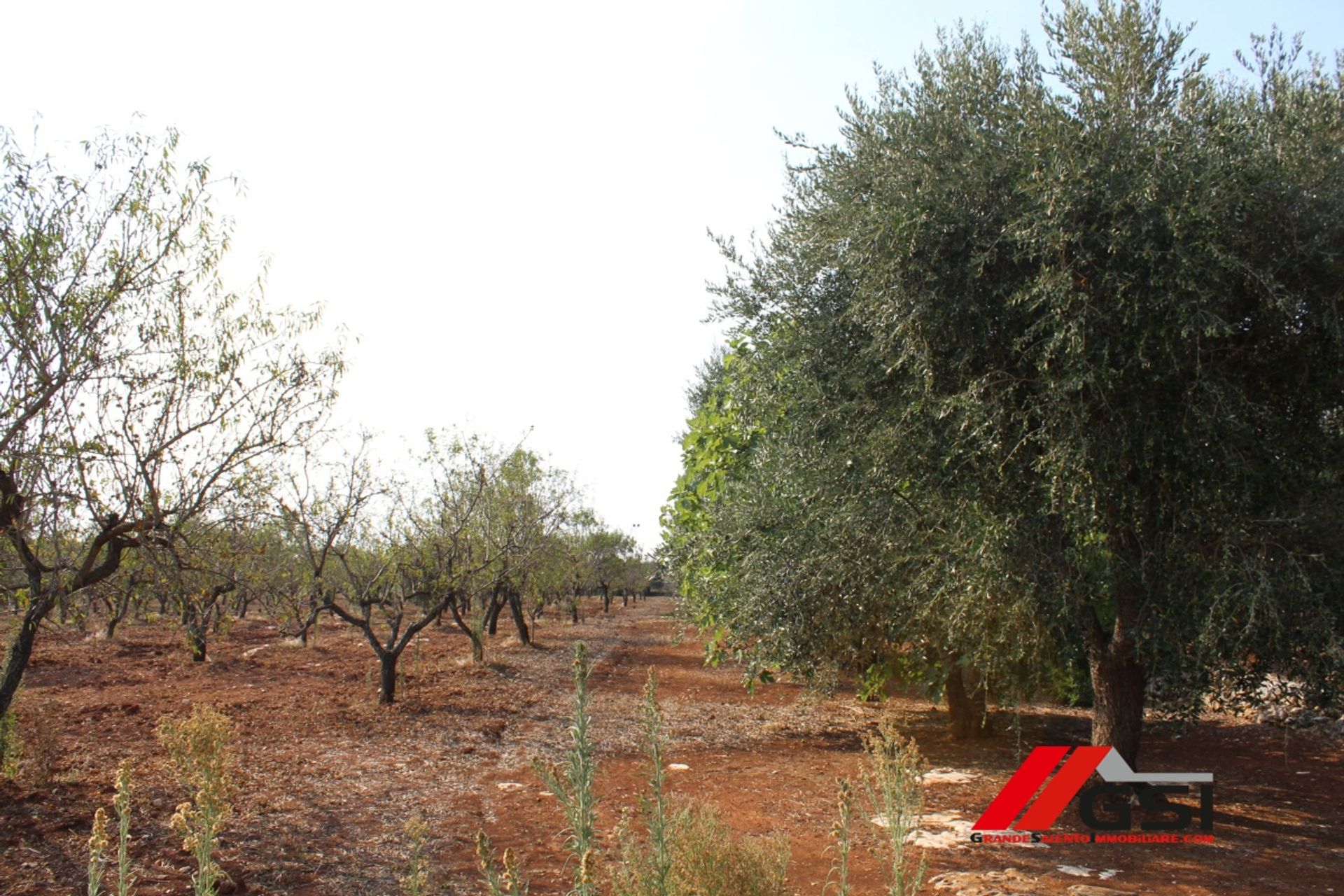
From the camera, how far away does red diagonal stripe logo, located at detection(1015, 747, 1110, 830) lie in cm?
762

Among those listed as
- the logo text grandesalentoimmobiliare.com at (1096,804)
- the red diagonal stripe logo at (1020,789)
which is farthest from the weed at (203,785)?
the red diagonal stripe logo at (1020,789)

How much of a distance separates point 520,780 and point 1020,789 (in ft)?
16.0

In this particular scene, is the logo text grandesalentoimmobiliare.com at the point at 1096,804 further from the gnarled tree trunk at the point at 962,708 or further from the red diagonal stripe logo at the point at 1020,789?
the gnarled tree trunk at the point at 962,708

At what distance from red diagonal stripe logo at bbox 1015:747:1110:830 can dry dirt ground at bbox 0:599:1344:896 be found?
6.8 inches

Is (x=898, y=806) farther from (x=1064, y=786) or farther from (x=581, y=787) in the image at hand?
(x=1064, y=786)

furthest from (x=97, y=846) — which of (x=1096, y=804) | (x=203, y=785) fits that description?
(x=1096, y=804)

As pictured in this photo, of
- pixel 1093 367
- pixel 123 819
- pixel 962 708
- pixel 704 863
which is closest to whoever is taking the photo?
pixel 123 819

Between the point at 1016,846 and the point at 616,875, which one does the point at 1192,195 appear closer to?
the point at 1016,846

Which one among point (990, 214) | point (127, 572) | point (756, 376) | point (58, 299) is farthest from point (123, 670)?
point (990, 214)

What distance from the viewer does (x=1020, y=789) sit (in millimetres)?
7887

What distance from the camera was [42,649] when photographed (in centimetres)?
2164

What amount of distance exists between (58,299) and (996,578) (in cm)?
715

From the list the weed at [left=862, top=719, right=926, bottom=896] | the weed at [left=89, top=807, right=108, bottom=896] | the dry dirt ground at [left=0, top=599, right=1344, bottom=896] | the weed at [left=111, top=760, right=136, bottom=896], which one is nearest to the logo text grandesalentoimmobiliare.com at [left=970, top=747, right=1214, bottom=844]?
the dry dirt ground at [left=0, top=599, right=1344, bottom=896]

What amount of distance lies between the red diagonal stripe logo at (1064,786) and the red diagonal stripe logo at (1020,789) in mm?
61
